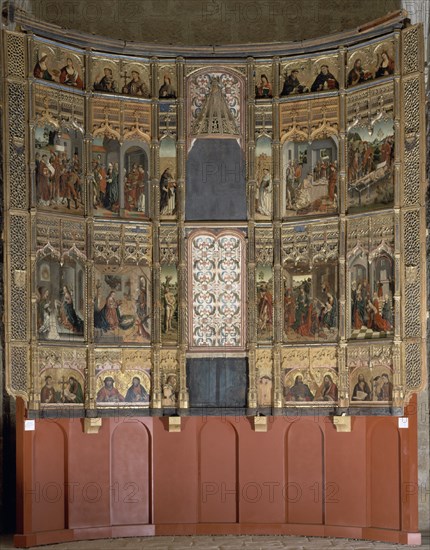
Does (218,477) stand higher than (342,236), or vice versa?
(342,236)

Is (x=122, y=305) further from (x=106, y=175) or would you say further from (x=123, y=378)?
(x=106, y=175)

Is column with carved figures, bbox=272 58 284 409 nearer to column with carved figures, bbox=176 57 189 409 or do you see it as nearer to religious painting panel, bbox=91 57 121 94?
column with carved figures, bbox=176 57 189 409

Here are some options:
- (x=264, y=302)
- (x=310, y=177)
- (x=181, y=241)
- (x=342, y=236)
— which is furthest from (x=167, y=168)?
(x=342, y=236)

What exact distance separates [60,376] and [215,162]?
212 inches

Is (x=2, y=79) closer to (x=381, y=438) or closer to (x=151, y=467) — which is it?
(x=151, y=467)

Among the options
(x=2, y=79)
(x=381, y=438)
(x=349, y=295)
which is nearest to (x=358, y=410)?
(x=381, y=438)

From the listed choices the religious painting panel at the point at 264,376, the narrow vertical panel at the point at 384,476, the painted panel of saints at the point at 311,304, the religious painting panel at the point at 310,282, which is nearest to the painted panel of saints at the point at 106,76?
the religious painting panel at the point at 310,282

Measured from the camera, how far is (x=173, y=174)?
2094 cm

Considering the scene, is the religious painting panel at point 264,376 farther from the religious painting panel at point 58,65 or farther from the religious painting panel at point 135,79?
the religious painting panel at point 58,65

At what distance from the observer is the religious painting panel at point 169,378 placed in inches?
803

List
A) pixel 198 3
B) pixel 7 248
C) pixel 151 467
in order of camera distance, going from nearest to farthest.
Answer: pixel 7 248
pixel 151 467
pixel 198 3

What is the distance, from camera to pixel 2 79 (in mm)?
19469

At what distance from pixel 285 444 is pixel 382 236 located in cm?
464

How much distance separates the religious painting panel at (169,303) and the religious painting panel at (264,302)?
1675 millimetres
